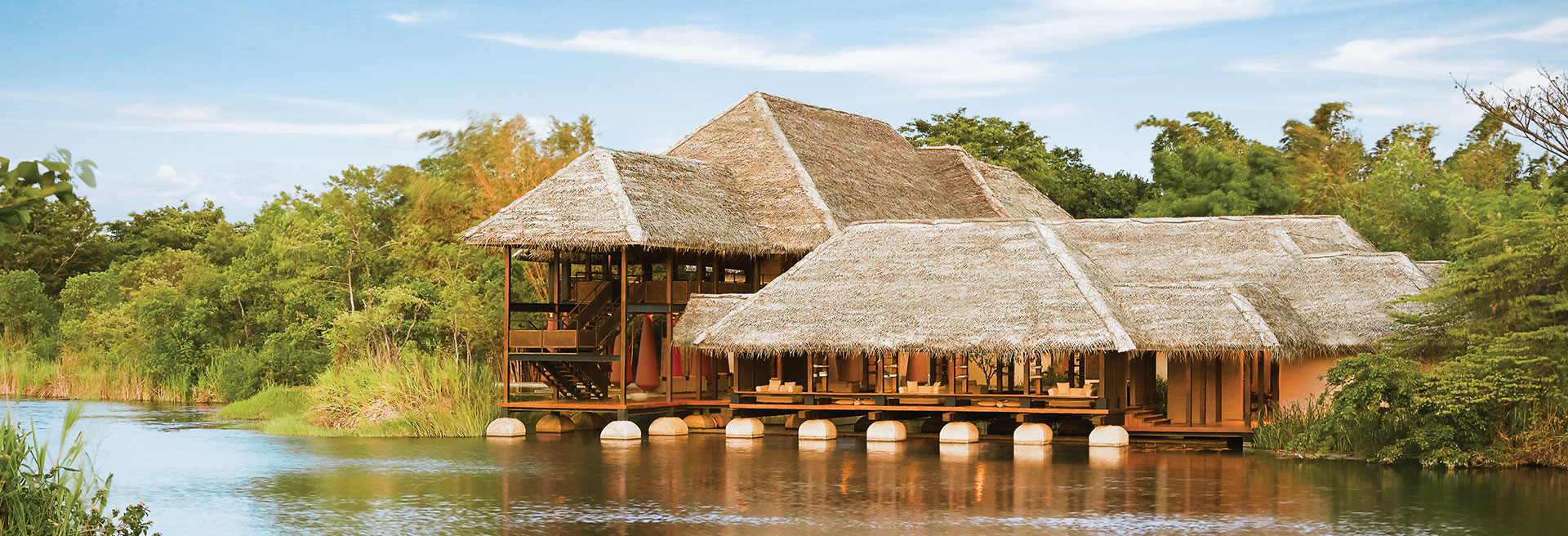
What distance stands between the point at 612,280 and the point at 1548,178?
26430mm

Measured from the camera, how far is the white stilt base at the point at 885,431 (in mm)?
23203

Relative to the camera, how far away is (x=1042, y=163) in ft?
141

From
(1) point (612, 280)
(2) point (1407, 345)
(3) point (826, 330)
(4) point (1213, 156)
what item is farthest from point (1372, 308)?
(4) point (1213, 156)

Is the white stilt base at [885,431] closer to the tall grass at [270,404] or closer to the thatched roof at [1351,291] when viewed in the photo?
the thatched roof at [1351,291]

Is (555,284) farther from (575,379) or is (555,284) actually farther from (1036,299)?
(1036,299)

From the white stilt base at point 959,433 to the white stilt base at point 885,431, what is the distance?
738 millimetres

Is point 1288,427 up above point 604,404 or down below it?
below

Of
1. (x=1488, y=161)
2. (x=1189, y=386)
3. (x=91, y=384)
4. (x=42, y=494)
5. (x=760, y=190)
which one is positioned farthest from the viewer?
(x=1488, y=161)

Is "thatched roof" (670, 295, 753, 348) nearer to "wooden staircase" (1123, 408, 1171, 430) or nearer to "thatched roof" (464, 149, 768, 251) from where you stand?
"thatched roof" (464, 149, 768, 251)

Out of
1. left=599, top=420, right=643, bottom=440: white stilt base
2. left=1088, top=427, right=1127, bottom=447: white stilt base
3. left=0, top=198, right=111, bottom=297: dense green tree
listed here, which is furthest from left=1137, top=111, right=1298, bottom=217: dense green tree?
left=0, top=198, right=111, bottom=297: dense green tree

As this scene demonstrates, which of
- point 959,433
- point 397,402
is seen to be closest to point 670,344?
point 397,402

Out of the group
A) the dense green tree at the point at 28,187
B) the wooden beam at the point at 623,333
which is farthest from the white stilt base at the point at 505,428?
the dense green tree at the point at 28,187

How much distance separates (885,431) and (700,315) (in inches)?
145

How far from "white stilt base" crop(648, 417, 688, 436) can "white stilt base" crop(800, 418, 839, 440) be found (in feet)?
6.59
